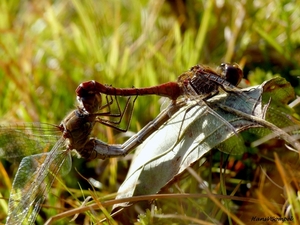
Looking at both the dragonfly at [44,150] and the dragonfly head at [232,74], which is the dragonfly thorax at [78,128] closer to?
the dragonfly at [44,150]

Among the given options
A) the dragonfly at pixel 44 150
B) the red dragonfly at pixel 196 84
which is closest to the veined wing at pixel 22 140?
the dragonfly at pixel 44 150

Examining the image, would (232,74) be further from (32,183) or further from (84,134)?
(32,183)

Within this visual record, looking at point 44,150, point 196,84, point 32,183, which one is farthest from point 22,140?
point 196,84

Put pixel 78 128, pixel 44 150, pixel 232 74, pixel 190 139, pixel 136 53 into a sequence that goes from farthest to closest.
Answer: pixel 136 53 < pixel 44 150 < pixel 78 128 < pixel 232 74 < pixel 190 139

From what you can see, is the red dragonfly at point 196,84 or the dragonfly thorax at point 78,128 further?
the dragonfly thorax at point 78,128

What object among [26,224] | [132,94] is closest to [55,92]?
[132,94]

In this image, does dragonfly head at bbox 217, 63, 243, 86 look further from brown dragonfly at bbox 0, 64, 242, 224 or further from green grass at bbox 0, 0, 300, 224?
green grass at bbox 0, 0, 300, 224
